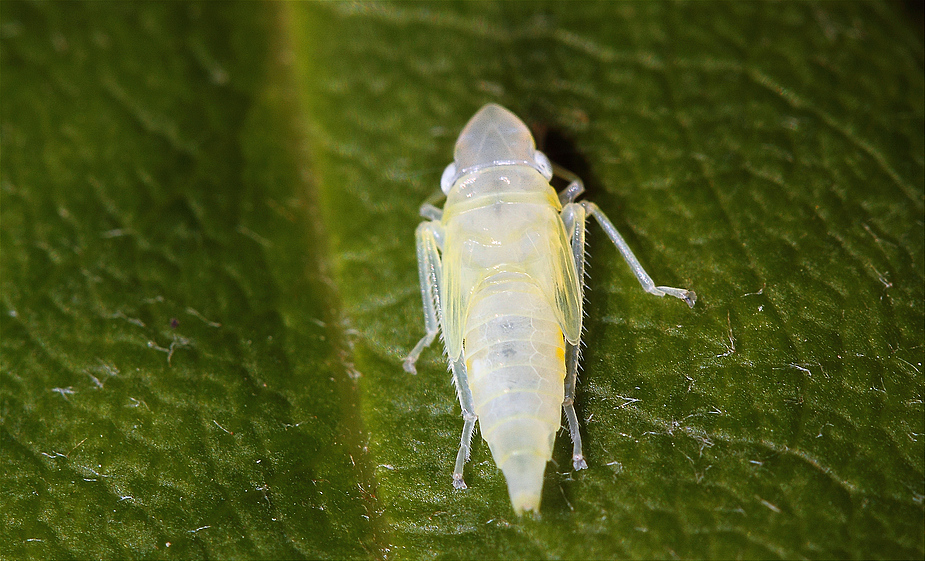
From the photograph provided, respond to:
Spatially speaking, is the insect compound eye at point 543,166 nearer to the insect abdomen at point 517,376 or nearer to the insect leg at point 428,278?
the insect leg at point 428,278

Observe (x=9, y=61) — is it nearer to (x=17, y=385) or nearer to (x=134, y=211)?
(x=134, y=211)

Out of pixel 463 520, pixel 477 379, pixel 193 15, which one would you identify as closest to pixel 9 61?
pixel 193 15

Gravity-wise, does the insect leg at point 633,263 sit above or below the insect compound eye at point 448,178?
below

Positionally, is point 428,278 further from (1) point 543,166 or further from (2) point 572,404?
(2) point 572,404

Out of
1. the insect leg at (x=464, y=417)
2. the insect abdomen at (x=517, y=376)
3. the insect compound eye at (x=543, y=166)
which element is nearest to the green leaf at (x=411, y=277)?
the insect leg at (x=464, y=417)

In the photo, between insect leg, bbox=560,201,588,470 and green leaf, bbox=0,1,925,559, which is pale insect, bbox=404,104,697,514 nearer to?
insect leg, bbox=560,201,588,470

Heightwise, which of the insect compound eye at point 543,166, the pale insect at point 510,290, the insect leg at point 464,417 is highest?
the insect compound eye at point 543,166

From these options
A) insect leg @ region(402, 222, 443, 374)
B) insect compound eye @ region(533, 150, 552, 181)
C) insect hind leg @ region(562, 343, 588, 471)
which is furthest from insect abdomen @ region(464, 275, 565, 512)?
insect compound eye @ region(533, 150, 552, 181)
